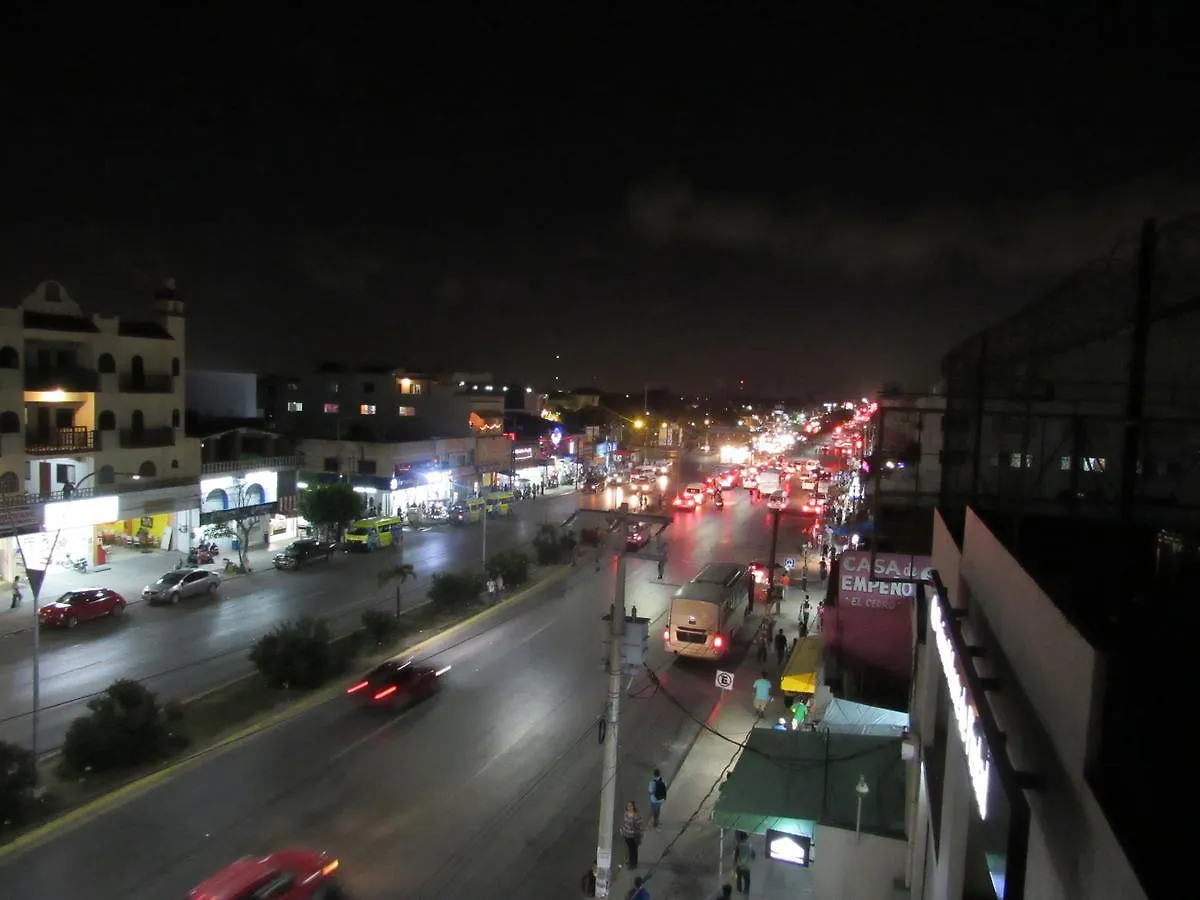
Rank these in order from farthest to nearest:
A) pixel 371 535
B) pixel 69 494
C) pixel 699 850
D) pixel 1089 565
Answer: pixel 371 535
pixel 69 494
pixel 699 850
pixel 1089 565

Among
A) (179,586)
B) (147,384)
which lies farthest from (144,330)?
(179,586)

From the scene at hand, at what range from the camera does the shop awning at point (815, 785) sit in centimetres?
990

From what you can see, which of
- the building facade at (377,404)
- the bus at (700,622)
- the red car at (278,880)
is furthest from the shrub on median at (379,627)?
the building facade at (377,404)

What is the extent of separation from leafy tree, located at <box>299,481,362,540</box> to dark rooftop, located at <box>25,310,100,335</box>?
9.20 meters

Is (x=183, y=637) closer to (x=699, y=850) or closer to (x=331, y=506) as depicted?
(x=331, y=506)

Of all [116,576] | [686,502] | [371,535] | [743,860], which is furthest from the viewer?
[686,502]

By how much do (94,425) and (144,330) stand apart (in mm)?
4623

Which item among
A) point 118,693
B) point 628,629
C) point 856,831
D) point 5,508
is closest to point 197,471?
point 5,508

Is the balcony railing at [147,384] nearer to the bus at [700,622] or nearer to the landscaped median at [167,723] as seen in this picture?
the landscaped median at [167,723]

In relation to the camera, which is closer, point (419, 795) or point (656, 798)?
point (656, 798)

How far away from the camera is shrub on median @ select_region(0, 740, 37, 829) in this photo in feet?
35.2

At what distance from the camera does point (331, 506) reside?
105 ft

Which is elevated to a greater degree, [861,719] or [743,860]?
[861,719]

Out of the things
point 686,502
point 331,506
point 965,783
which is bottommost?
point 686,502
